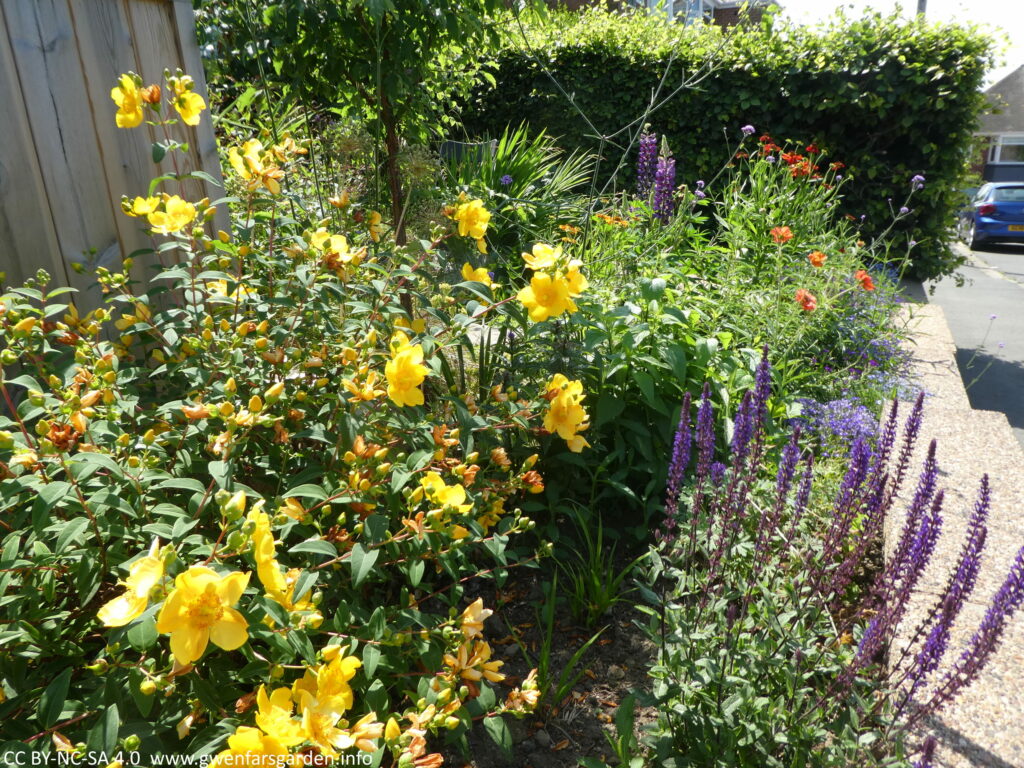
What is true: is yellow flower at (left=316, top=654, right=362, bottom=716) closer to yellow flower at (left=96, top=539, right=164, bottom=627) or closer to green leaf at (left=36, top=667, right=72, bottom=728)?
yellow flower at (left=96, top=539, right=164, bottom=627)

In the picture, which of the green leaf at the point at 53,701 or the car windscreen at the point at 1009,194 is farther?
the car windscreen at the point at 1009,194

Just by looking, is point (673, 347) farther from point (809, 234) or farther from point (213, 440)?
point (809, 234)

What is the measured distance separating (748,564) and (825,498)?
84 centimetres

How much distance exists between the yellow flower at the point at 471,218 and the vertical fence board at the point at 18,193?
44.6 inches

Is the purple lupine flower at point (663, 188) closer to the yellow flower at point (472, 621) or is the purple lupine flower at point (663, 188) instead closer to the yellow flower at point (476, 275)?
the yellow flower at point (476, 275)

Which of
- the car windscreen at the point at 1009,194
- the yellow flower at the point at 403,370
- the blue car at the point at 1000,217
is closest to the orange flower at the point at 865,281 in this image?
the yellow flower at the point at 403,370

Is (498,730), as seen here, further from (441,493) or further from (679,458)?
(679,458)

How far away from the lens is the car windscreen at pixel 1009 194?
46.4 ft

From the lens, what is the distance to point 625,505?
2.61 metres

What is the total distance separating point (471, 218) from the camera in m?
2.02

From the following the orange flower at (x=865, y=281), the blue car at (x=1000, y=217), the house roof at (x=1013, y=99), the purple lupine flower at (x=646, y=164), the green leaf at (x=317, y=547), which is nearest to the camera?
the green leaf at (x=317, y=547)

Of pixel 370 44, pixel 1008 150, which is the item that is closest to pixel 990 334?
pixel 370 44

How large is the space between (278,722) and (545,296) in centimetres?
114

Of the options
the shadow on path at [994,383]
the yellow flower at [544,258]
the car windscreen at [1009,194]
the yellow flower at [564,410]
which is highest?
the yellow flower at [544,258]
